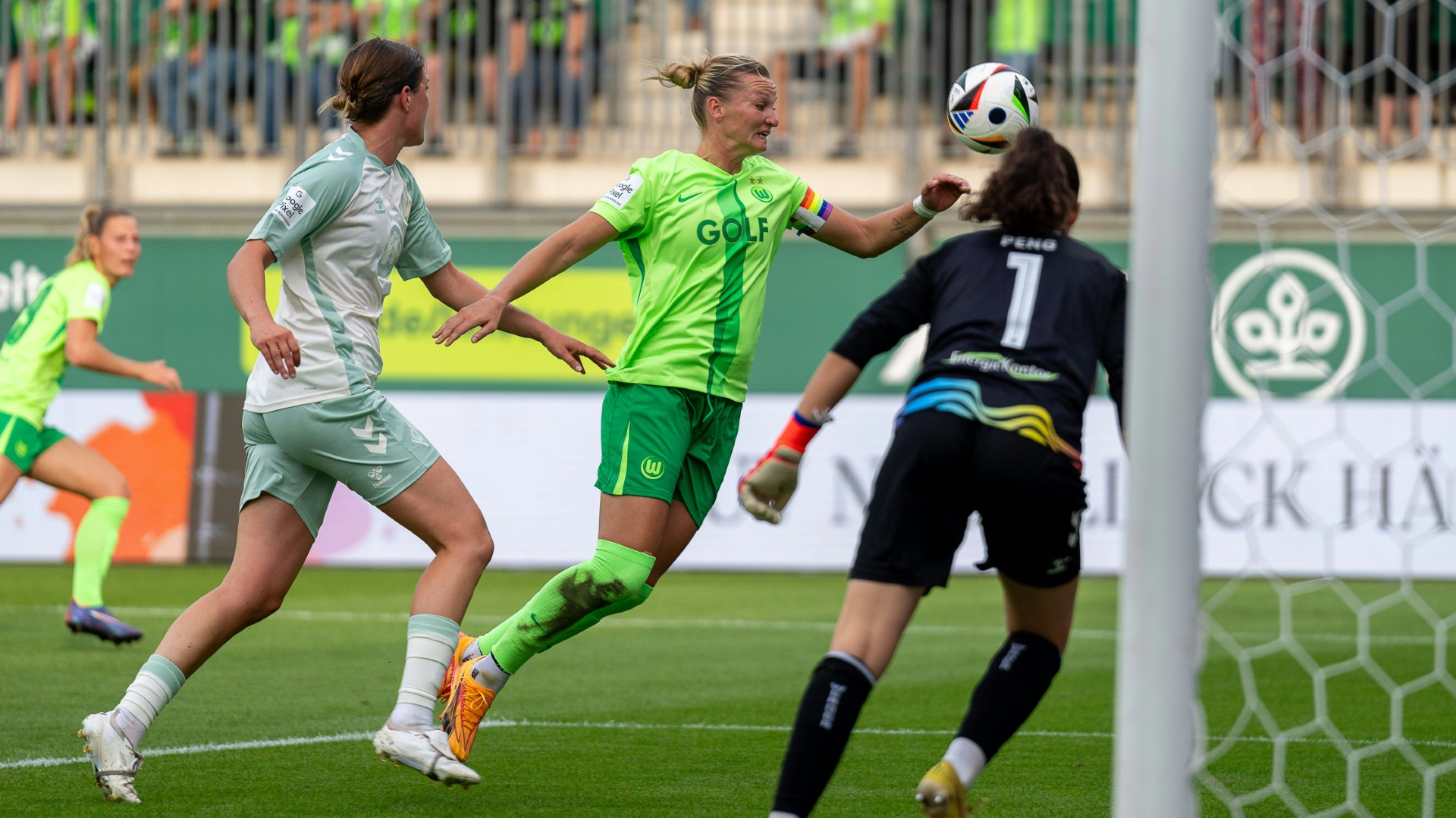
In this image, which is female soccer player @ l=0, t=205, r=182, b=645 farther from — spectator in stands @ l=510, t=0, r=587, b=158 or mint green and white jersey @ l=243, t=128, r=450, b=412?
spectator in stands @ l=510, t=0, r=587, b=158

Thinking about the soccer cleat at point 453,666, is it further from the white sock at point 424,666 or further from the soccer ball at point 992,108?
the soccer ball at point 992,108

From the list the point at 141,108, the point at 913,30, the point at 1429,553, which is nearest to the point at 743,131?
the point at 1429,553

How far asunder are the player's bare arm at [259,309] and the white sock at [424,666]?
0.75m

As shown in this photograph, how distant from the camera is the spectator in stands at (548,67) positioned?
15.1 metres

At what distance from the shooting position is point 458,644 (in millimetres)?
4793

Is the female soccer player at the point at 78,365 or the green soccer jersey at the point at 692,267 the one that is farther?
the female soccer player at the point at 78,365

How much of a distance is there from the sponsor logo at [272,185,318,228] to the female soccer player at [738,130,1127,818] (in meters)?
1.47

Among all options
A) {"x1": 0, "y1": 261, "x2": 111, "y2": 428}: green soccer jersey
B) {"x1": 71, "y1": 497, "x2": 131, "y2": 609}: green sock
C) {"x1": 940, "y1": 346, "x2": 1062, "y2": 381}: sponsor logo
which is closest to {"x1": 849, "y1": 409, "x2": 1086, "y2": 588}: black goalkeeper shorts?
{"x1": 940, "y1": 346, "x2": 1062, "y2": 381}: sponsor logo

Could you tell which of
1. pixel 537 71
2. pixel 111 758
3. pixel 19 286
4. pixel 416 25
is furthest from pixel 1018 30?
pixel 111 758

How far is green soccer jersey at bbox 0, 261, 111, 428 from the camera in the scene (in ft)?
25.4

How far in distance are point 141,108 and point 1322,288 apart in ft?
33.2

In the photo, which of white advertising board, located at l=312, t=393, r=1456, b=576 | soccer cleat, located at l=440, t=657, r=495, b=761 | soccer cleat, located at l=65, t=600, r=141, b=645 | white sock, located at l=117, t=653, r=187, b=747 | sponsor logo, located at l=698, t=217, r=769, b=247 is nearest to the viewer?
white sock, located at l=117, t=653, r=187, b=747

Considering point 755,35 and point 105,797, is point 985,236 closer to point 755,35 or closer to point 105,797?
point 105,797

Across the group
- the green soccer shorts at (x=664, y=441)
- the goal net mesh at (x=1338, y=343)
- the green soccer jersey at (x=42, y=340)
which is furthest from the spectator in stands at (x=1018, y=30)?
the green soccer shorts at (x=664, y=441)
